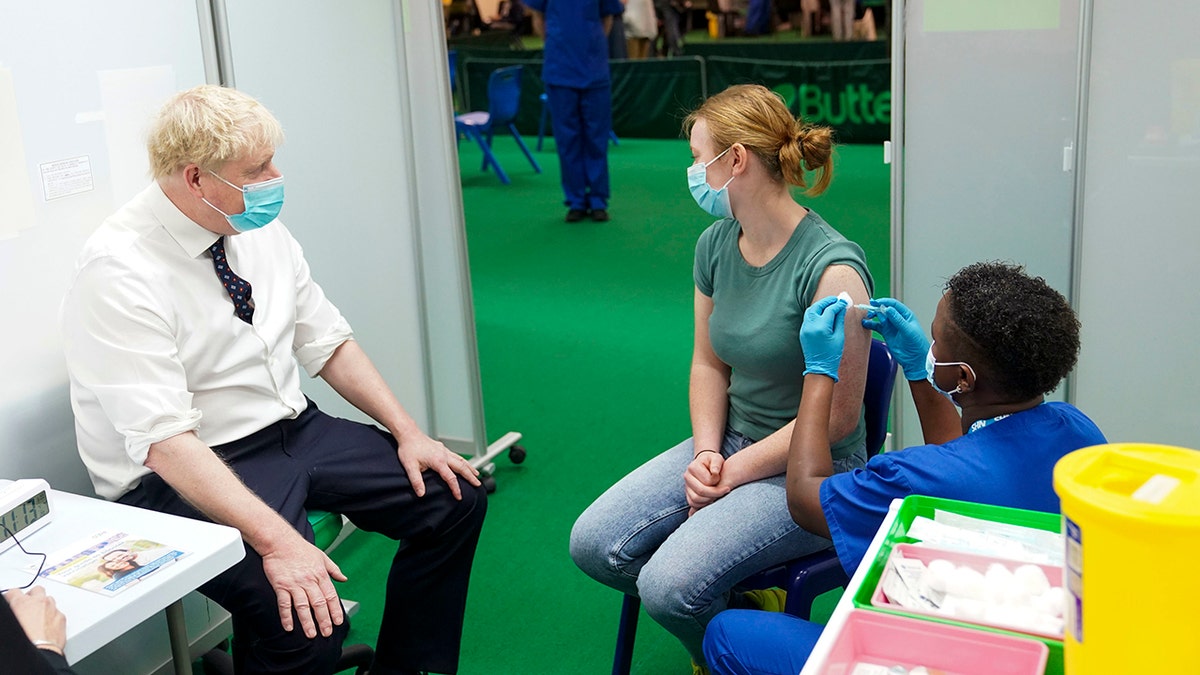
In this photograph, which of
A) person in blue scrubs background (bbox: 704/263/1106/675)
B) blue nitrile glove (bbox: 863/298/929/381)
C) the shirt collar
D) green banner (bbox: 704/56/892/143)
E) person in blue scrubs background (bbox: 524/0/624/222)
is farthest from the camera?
green banner (bbox: 704/56/892/143)

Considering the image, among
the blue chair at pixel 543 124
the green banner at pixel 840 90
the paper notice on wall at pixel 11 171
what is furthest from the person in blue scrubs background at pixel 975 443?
the blue chair at pixel 543 124

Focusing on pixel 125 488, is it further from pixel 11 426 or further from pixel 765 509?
pixel 765 509

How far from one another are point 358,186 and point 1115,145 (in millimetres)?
2005

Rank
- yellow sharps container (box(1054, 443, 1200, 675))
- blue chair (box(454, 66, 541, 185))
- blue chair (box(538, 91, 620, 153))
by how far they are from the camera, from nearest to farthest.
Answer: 1. yellow sharps container (box(1054, 443, 1200, 675))
2. blue chair (box(454, 66, 541, 185))
3. blue chair (box(538, 91, 620, 153))

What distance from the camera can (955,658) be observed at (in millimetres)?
1209

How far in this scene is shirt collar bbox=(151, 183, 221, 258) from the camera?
2.17m

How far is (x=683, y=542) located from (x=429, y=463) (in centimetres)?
60

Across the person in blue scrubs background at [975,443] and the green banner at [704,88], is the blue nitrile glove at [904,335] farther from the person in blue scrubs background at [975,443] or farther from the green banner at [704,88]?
the green banner at [704,88]

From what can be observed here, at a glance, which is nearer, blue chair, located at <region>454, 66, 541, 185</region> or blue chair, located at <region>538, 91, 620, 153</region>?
blue chair, located at <region>454, 66, 541, 185</region>

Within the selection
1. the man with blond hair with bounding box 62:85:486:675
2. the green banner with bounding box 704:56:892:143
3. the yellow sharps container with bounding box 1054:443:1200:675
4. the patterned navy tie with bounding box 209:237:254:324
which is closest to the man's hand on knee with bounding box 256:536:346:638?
the man with blond hair with bounding box 62:85:486:675

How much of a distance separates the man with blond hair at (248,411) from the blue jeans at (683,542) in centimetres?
33

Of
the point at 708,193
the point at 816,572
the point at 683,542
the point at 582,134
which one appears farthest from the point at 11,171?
the point at 582,134

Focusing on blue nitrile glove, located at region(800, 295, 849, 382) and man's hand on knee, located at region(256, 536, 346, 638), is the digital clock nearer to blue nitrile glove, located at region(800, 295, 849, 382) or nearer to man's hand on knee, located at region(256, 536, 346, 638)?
man's hand on knee, located at region(256, 536, 346, 638)

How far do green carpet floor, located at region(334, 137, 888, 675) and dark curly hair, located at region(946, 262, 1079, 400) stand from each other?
1.23 meters
